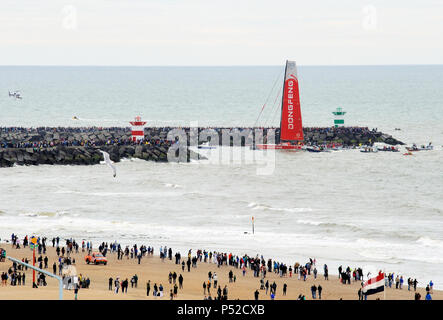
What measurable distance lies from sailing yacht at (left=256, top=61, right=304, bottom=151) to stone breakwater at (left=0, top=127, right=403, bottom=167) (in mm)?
5088

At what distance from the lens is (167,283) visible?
40156 mm

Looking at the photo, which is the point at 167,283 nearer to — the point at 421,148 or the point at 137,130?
the point at 137,130

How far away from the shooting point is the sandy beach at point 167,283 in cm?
3481

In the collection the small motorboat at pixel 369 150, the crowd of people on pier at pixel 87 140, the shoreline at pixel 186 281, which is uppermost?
the crowd of people on pier at pixel 87 140

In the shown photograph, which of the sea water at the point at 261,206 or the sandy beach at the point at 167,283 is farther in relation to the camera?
the sea water at the point at 261,206

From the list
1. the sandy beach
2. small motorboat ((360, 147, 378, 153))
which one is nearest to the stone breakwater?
small motorboat ((360, 147, 378, 153))

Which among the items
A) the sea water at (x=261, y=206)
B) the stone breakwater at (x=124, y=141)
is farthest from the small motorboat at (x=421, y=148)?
the stone breakwater at (x=124, y=141)

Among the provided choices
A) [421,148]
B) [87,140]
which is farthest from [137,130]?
[421,148]

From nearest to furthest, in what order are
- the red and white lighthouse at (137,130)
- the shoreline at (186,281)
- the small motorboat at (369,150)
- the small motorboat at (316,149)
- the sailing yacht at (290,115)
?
the shoreline at (186,281) < the sailing yacht at (290,115) < the red and white lighthouse at (137,130) < the small motorboat at (316,149) < the small motorboat at (369,150)

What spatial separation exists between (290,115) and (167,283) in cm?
6545

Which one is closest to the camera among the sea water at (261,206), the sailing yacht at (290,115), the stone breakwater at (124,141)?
the sea water at (261,206)

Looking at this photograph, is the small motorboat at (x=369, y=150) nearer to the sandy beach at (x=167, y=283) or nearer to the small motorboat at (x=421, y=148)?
the small motorboat at (x=421, y=148)

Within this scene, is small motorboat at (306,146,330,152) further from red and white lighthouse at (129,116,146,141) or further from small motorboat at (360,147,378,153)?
red and white lighthouse at (129,116,146,141)

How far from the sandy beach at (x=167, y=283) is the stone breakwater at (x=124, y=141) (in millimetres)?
45880
